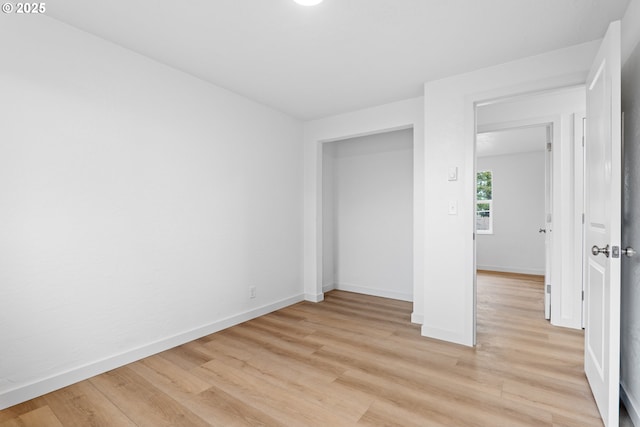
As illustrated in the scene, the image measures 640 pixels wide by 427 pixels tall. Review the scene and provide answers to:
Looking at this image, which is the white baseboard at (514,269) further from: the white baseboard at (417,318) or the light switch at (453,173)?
the light switch at (453,173)

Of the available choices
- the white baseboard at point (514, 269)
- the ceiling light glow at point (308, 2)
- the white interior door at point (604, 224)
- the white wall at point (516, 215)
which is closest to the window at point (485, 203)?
the white wall at point (516, 215)

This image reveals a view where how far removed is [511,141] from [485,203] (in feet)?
6.17

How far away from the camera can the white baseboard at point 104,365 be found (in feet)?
6.23

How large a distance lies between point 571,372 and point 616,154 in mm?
1618

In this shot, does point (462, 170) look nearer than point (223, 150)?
Yes

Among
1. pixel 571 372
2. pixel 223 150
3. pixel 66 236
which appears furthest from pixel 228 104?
pixel 571 372

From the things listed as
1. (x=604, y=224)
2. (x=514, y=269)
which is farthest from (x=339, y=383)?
(x=514, y=269)

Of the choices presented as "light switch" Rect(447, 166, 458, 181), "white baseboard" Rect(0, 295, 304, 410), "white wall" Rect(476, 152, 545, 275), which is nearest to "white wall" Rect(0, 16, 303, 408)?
"white baseboard" Rect(0, 295, 304, 410)

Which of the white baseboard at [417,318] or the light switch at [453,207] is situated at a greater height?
the light switch at [453,207]

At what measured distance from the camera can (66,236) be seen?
2102 mm

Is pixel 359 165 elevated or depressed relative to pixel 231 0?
depressed

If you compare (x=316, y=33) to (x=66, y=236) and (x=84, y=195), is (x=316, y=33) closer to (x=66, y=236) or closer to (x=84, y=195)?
(x=84, y=195)

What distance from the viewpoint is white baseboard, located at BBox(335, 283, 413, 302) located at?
166 inches

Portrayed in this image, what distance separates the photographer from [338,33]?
7.23ft
